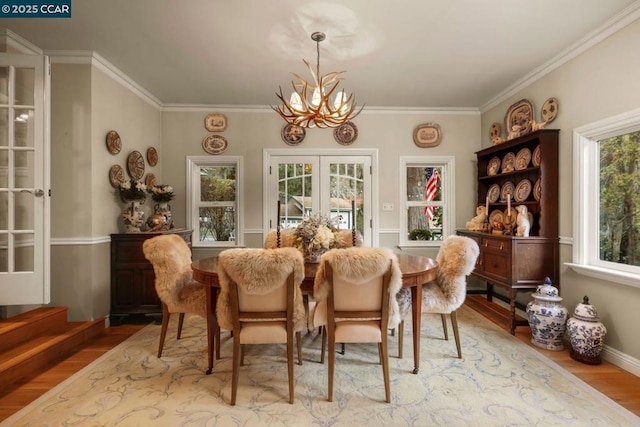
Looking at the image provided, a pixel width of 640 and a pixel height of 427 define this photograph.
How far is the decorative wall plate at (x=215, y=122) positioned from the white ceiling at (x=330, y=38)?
0.66 meters

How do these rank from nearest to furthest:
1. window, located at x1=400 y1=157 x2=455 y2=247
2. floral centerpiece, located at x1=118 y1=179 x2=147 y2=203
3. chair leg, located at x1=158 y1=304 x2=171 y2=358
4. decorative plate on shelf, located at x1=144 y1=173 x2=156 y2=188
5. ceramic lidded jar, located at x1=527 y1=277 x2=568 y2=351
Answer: chair leg, located at x1=158 y1=304 x2=171 y2=358 < ceramic lidded jar, located at x1=527 y1=277 x2=568 y2=351 < floral centerpiece, located at x1=118 y1=179 x2=147 y2=203 < decorative plate on shelf, located at x1=144 y1=173 x2=156 y2=188 < window, located at x1=400 y1=157 x2=455 y2=247

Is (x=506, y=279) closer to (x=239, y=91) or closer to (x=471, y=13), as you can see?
(x=471, y=13)

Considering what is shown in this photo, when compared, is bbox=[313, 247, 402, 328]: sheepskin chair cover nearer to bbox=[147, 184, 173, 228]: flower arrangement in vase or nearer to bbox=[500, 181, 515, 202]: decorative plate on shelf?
bbox=[500, 181, 515, 202]: decorative plate on shelf

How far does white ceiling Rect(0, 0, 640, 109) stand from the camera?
2.23 m

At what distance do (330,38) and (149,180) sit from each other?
289 cm

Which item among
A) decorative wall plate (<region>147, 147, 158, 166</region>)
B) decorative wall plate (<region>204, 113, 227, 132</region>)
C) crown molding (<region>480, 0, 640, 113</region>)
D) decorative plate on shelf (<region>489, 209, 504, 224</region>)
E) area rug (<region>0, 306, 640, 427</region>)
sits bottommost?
area rug (<region>0, 306, 640, 427</region>)

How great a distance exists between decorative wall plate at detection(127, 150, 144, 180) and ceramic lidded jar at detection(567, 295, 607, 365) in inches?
183

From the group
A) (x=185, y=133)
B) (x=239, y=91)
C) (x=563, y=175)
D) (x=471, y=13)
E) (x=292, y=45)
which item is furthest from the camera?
(x=185, y=133)

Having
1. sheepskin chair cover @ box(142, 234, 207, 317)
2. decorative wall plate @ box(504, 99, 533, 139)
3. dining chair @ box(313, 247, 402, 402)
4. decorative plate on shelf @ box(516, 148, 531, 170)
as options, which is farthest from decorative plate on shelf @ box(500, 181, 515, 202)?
sheepskin chair cover @ box(142, 234, 207, 317)

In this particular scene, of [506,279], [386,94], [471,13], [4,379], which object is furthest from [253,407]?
[386,94]

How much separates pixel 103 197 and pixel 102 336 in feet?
4.62

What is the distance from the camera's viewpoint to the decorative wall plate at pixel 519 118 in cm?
340

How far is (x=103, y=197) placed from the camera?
3.19 m

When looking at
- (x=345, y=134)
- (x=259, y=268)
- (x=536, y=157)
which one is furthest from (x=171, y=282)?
(x=536, y=157)
